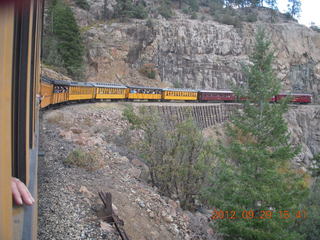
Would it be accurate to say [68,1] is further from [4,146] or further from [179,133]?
[4,146]

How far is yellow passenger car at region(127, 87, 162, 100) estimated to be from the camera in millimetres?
31531

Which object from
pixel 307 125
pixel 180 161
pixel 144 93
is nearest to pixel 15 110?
pixel 180 161

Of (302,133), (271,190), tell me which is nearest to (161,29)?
(302,133)

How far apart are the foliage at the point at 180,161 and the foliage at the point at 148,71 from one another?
113ft

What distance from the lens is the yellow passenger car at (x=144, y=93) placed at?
103ft

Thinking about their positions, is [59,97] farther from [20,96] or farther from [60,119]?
[20,96]

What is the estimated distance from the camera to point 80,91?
24.8m

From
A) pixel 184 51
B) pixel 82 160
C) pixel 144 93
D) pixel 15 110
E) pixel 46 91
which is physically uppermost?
pixel 184 51

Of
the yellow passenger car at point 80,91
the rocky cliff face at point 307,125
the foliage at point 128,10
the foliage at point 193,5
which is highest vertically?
the foliage at point 193,5

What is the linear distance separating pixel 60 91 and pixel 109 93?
7.94 m

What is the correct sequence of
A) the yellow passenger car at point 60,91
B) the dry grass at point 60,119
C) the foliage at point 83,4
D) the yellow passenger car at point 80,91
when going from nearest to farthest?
the dry grass at point 60,119, the yellow passenger car at point 60,91, the yellow passenger car at point 80,91, the foliage at point 83,4

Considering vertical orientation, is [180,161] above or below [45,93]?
below

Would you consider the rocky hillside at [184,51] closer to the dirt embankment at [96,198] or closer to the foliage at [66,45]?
the foliage at [66,45]
